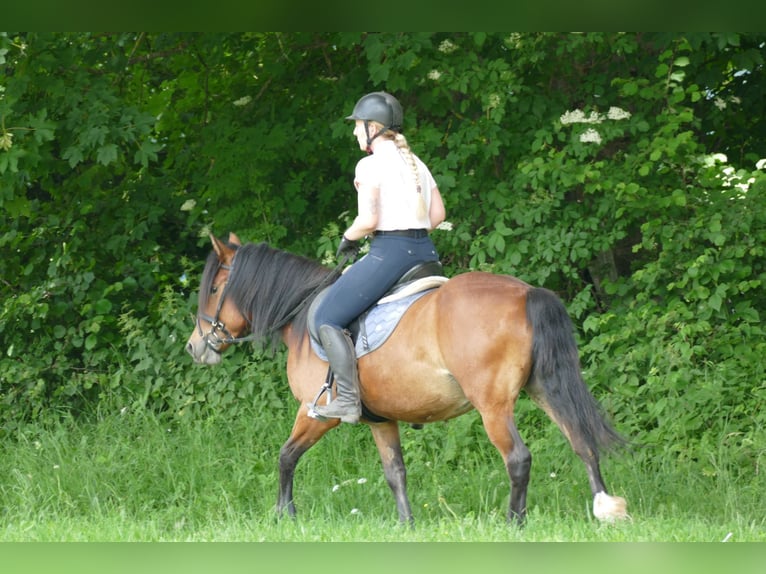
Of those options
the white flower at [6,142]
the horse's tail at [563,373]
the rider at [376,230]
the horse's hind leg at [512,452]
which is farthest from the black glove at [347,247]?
the white flower at [6,142]

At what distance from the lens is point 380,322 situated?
568 cm

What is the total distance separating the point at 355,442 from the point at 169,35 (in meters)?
4.28

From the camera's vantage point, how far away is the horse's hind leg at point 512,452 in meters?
5.26

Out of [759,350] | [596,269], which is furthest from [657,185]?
[759,350]

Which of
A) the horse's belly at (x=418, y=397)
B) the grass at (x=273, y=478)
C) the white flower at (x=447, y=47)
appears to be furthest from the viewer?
the white flower at (x=447, y=47)

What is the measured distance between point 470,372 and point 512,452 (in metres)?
0.46

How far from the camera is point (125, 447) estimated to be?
858 centimetres

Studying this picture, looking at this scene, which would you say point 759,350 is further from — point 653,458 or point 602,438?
point 602,438

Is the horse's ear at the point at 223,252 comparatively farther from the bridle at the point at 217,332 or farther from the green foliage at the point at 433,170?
the green foliage at the point at 433,170

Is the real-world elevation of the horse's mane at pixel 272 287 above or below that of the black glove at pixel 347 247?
below

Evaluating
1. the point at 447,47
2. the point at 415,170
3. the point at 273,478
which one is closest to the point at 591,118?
the point at 447,47

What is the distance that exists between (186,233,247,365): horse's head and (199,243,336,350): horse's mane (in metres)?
0.09

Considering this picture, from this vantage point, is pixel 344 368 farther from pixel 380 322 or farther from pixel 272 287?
pixel 272 287

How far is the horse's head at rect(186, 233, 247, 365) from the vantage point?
6.60 metres
